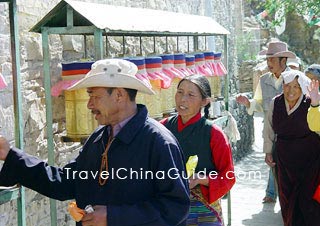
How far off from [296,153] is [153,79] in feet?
5.10

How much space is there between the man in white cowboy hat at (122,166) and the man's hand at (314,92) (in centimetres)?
210

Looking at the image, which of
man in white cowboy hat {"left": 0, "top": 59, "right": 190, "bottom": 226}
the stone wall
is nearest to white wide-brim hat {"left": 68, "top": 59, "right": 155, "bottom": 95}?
man in white cowboy hat {"left": 0, "top": 59, "right": 190, "bottom": 226}

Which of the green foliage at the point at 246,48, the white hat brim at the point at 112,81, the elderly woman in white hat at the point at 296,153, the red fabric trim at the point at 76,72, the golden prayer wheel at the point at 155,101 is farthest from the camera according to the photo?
the green foliage at the point at 246,48

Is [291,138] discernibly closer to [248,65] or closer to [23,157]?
[23,157]

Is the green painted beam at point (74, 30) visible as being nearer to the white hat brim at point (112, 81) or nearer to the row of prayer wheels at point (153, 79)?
the row of prayer wheels at point (153, 79)

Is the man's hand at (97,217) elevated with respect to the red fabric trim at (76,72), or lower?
lower

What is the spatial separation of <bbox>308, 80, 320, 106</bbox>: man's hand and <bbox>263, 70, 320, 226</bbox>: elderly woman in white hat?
1.21 ft

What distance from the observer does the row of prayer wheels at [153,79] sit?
12.3 feet

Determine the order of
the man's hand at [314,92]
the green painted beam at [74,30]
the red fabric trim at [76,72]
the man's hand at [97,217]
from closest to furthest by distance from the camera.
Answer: the man's hand at [97,217]
the green painted beam at [74,30]
the red fabric trim at [76,72]
the man's hand at [314,92]

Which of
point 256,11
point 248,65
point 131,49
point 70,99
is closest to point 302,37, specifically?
point 256,11

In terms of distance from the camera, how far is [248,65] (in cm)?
1703

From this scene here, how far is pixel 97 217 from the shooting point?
2.44 metres

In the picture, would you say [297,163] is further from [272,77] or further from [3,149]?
[3,149]

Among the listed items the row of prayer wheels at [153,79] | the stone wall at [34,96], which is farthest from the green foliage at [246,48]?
the stone wall at [34,96]
